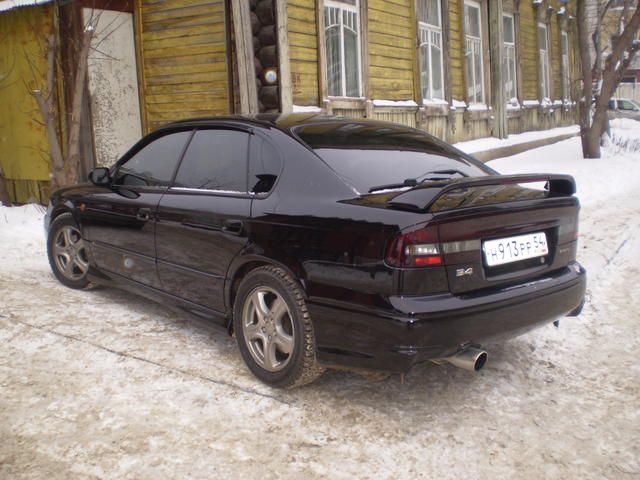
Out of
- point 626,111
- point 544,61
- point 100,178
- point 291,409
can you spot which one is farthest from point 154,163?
point 626,111

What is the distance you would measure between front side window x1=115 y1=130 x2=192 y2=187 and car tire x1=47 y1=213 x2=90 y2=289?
802mm

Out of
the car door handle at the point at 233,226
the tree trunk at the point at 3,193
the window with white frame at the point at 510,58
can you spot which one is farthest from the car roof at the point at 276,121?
the window with white frame at the point at 510,58

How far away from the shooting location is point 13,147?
10.4m

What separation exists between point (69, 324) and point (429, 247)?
9.35ft

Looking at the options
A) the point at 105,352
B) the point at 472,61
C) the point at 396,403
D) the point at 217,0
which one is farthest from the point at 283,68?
the point at 472,61

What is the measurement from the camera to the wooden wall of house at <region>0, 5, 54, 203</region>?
9672 millimetres

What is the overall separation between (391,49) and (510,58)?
779cm

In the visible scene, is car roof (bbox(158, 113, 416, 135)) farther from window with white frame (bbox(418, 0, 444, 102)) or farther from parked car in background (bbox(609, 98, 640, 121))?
parked car in background (bbox(609, 98, 640, 121))

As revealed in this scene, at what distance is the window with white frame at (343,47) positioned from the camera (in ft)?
33.7

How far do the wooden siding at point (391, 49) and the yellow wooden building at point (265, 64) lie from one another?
18mm

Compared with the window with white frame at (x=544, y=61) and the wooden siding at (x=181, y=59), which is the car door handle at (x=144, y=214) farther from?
the window with white frame at (x=544, y=61)

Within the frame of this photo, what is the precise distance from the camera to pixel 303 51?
31.1ft

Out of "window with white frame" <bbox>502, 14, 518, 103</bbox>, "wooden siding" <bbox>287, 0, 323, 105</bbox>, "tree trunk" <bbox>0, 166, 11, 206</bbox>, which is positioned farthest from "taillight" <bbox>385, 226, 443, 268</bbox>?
"window with white frame" <bbox>502, 14, 518, 103</bbox>

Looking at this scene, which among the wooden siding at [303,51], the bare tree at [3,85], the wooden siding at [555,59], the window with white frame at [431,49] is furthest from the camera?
the wooden siding at [555,59]
